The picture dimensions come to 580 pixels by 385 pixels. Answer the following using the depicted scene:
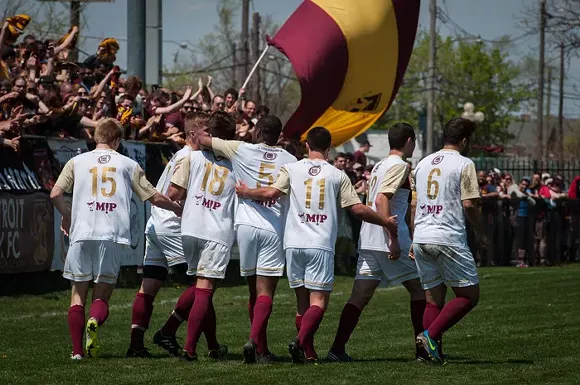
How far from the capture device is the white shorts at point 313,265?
33.3 feet

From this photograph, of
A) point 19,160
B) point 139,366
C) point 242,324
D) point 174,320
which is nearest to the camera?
point 139,366

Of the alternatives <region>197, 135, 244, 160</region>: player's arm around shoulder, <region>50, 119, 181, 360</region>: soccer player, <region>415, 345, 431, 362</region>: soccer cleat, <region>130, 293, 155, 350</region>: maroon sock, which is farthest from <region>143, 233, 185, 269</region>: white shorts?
<region>415, 345, 431, 362</region>: soccer cleat

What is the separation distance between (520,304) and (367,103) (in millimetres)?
6612

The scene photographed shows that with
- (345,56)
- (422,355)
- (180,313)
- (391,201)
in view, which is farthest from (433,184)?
(345,56)

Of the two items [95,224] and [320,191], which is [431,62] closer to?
[320,191]

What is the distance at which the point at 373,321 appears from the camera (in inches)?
567

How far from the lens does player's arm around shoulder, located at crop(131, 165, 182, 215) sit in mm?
10203

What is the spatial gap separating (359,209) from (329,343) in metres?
2.36

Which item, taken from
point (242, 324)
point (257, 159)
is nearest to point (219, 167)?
point (257, 159)

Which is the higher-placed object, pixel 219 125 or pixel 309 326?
pixel 219 125

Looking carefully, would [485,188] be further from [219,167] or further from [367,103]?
[219,167]

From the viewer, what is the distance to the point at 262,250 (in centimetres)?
1026

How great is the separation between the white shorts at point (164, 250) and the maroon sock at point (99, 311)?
763 millimetres

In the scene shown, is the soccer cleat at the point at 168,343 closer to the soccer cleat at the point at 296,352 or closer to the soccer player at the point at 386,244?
the soccer cleat at the point at 296,352
